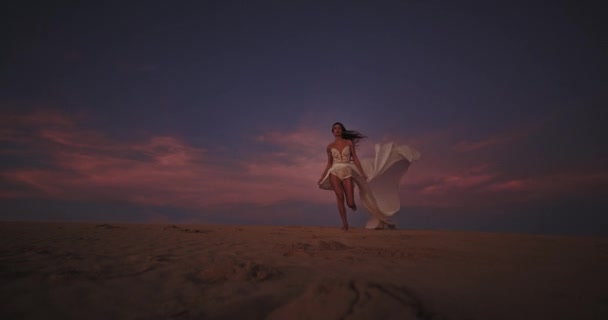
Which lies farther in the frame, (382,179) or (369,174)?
(382,179)

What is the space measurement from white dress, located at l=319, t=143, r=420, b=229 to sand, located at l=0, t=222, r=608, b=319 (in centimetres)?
578

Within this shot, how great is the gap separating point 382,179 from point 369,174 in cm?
55

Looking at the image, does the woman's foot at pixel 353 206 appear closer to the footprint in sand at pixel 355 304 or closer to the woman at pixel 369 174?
the woman at pixel 369 174

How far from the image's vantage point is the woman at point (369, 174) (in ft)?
30.9

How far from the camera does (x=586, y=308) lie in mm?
2090

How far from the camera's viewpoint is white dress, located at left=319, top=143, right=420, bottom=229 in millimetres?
9814

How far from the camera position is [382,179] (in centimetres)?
1029

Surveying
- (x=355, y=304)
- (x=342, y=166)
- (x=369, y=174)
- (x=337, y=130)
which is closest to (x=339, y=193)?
(x=342, y=166)

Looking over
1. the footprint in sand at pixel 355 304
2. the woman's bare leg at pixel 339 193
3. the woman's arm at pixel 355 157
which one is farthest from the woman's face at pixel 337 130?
the footprint in sand at pixel 355 304

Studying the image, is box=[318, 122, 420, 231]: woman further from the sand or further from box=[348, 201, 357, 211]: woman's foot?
the sand

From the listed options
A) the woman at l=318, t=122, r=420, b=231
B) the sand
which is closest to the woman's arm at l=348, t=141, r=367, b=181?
the woman at l=318, t=122, r=420, b=231

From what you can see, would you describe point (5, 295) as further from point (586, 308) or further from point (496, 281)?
point (586, 308)

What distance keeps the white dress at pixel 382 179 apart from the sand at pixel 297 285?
19.0 feet

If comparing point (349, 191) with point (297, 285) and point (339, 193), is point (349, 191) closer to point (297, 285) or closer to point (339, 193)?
point (339, 193)
